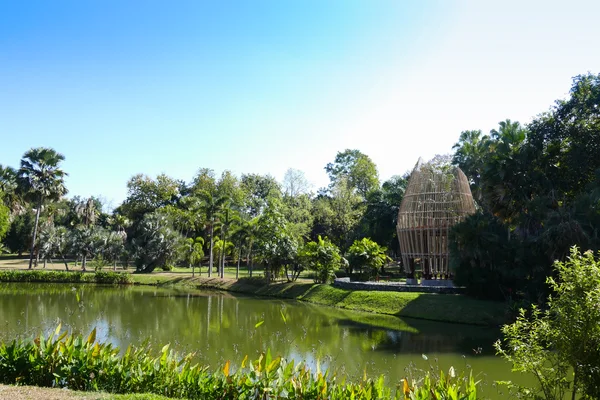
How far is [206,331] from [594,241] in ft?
60.5

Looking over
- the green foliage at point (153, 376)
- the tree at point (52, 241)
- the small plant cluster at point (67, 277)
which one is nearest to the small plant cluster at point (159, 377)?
the green foliage at point (153, 376)

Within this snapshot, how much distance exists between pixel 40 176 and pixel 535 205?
4461 centimetres

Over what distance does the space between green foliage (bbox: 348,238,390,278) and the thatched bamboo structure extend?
3507 mm

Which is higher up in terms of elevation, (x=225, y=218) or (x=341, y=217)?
(x=341, y=217)

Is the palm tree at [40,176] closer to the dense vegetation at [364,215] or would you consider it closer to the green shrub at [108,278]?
the dense vegetation at [364,215]

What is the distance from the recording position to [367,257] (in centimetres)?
3647

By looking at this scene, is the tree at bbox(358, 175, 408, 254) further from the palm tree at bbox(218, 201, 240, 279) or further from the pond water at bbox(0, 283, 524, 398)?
the pond water at bbox(0, 283, 524, 398)

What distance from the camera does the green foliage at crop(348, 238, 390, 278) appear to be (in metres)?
36.4

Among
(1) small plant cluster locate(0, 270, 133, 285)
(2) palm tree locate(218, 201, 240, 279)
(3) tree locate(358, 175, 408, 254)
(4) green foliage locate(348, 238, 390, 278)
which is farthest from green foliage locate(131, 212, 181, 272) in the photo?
(4) green foliage locate(348, 238, 390, 278)

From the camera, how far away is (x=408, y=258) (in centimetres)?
3388

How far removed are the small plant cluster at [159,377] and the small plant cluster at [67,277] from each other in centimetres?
3455

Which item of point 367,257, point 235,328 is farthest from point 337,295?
point 235,328

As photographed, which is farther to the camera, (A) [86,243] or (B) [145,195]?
(B) [145,195]

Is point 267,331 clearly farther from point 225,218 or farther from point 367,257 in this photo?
point 225,218
